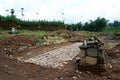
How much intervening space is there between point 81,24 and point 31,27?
697 inches

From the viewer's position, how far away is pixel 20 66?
32.1 ft

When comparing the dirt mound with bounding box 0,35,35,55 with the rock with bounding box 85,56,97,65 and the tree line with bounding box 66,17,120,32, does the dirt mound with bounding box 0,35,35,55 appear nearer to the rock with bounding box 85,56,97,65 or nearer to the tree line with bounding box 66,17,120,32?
the rock with bounding box 85,56,97,65

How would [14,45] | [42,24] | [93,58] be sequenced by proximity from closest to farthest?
[93,58]
[14,45]
[42,24]

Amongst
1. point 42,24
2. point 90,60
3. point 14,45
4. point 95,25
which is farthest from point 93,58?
point 95,25

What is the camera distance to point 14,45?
1669cm

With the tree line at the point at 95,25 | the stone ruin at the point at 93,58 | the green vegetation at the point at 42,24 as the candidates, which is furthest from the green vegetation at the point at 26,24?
the stone ruin at the point at 93,58

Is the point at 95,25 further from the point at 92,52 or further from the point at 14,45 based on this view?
the point at 92,52

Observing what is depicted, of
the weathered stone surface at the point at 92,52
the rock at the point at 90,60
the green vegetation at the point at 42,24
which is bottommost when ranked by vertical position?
the rock at the point at 90,60

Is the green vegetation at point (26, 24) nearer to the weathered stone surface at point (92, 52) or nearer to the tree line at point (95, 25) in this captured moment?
the tree line at point (95, 25)

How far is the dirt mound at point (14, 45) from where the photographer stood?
1514 centimetres

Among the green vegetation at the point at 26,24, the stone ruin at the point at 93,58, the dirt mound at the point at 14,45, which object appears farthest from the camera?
the green vegetation at the point at 26,24

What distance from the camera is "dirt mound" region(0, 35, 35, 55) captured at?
15139 mm

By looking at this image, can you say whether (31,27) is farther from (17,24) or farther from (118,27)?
(118,27)

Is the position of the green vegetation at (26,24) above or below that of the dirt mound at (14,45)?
above
